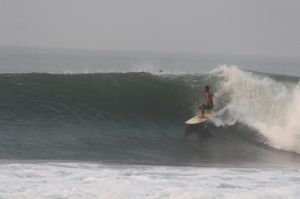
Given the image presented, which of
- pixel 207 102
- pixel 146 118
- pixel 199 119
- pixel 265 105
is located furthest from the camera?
pixel 265 105

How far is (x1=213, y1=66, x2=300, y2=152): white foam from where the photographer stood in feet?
53.6

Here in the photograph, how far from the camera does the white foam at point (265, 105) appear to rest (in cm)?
1633

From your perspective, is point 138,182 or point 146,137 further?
point 146,137

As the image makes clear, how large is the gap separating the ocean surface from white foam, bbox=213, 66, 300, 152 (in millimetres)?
36

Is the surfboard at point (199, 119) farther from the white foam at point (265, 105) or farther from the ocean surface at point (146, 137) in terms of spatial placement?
the white foam at point (265, 105)

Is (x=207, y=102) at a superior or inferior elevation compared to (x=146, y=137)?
superior

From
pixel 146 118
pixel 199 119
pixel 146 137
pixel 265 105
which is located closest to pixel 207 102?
pixel 199 119

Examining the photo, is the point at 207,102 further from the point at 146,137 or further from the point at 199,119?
the point at 146,137

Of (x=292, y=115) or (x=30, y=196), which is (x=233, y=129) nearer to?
(x=292, y=115)

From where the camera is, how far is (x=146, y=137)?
1545cm

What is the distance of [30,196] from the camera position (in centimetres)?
777

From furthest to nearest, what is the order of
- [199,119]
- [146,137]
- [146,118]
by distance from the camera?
[146,118]
[199,119]
[146,137]

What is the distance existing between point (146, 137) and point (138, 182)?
6392 mm

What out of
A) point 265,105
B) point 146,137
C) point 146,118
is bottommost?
point 146,137
